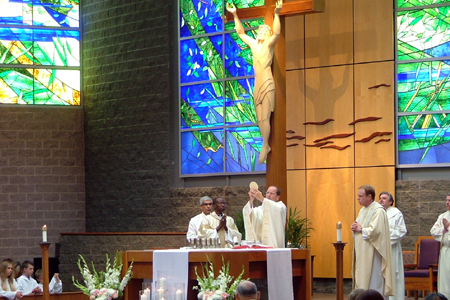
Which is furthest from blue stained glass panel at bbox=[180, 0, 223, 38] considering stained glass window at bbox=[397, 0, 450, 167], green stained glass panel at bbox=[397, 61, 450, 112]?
green stained glass panel at bbox=[397, 61, 450, 112]

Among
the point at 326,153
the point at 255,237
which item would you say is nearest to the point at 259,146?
the point at 326,153

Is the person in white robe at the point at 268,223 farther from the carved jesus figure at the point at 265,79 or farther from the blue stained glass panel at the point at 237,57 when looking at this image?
the blue stained glass panel at the point at 237,57

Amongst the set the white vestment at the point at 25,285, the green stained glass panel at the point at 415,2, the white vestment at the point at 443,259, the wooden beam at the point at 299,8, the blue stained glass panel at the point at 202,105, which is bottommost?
the white vestment at the point at 25,285

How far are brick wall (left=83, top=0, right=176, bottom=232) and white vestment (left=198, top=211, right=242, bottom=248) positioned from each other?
181 inches

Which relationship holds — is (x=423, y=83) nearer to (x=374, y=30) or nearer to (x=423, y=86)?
(x=423, y=86)

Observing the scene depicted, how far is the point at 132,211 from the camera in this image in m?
14.3

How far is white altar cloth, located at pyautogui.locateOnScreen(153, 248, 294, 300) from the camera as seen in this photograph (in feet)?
24.2

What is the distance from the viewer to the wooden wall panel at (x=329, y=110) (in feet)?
38.9

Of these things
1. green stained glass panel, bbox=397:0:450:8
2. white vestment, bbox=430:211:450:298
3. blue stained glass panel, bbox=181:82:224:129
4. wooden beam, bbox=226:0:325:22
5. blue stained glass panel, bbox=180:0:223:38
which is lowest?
white vestment, bbox=430:211:450:298

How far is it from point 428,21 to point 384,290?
14.9ft

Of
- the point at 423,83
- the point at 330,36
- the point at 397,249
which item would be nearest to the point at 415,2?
the point at 423,83

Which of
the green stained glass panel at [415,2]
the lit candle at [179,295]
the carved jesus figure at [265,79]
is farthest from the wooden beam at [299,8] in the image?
the lit candle at [179,295]

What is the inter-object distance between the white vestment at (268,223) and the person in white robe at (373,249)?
2.61 feet

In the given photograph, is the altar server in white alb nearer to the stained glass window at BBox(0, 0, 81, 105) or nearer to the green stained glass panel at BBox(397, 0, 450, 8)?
the green stained glass panel at BBox(397, 0, 450, 8)
